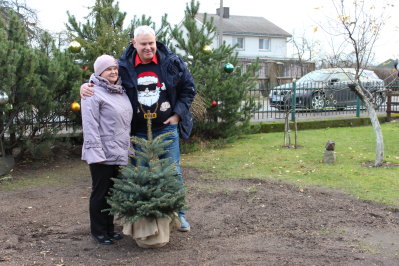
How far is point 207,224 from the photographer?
4.80 meters

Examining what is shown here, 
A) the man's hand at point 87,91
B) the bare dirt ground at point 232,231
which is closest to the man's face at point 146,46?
the man's hand at point 87,91

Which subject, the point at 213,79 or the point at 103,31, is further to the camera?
the point at 213,79

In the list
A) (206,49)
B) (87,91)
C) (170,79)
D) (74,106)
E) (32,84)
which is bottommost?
(74,106)

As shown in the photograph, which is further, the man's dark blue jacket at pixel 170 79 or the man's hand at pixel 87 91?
the man's dark blue jacket at pixel 170 79

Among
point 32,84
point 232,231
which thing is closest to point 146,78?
point 232,231

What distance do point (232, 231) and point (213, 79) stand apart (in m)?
5.42

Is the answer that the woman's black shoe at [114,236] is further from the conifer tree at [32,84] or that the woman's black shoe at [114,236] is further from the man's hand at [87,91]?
the conifer tree at [32,84]

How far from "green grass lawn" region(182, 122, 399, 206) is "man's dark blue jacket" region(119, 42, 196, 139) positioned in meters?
2.81

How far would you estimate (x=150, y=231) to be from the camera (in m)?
3.91

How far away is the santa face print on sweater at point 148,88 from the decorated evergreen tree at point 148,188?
230 millimetres

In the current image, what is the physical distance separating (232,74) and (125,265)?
697 cm

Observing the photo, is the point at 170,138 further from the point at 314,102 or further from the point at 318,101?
the point at 314,102

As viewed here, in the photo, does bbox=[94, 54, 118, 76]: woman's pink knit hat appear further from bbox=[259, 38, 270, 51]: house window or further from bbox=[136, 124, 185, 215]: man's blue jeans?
bbox=[259, 38, 270, 51]: house window

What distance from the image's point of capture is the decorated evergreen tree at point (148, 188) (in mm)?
3830
